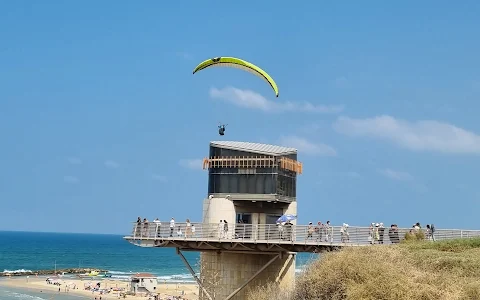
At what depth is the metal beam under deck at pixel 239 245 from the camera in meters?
26.8

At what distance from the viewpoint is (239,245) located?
27969 mm

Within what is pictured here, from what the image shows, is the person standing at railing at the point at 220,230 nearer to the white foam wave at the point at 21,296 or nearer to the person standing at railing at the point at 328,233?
the person standing at railing at the point at 328,233

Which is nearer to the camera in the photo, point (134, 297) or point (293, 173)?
point (293, 173)

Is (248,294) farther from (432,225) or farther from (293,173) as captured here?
(432,225)

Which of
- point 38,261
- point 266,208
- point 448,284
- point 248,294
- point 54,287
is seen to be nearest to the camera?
point 448,284

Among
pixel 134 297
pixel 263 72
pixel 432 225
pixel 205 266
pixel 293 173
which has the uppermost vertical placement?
pixel 263 72

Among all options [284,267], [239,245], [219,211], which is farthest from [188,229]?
[284,267]

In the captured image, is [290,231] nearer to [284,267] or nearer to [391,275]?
[284,267]

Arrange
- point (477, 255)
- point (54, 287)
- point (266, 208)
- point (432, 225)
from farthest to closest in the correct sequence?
point (54, 287) → point (266, 208) → point (432, 225) → point (477, 255)

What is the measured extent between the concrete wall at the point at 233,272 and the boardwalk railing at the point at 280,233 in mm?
1152

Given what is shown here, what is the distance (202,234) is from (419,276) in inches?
536

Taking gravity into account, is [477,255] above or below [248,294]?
above

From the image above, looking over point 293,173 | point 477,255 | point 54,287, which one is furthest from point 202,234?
point 54,287

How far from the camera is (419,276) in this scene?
57.1 feet
